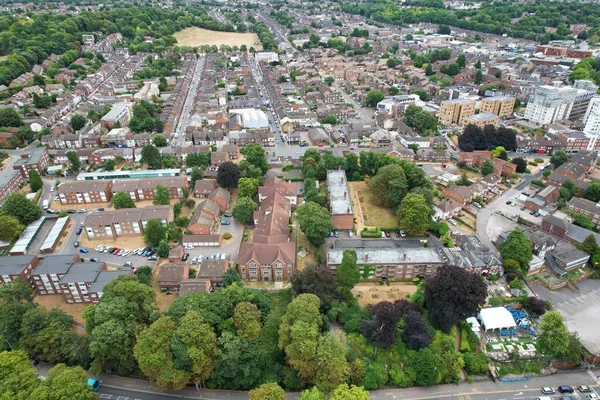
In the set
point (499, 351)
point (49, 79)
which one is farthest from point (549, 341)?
point (49, 79)

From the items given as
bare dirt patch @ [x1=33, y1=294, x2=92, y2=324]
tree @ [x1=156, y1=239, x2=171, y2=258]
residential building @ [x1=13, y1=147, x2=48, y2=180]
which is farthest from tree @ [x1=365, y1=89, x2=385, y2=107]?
bare dirt patch @ [x1=33, y1=294, x2=92, y2=324]

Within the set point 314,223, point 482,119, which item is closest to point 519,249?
point 314,223

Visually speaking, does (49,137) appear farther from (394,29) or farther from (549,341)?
(394,29)

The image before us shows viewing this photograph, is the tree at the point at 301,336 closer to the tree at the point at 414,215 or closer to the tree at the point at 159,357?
the tree at the point at 159,357

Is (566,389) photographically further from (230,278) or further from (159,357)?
(159,357)

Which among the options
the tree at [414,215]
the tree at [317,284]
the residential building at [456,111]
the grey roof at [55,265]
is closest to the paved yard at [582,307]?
the tree at [414,215]

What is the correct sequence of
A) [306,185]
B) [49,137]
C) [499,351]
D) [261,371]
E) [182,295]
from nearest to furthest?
1. [261,371]
2. [499,351]
3. [182,295]
4. [306,185]
5. [49,137]

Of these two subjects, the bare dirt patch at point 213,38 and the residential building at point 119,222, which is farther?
the bare dirt patch at point 213,38
